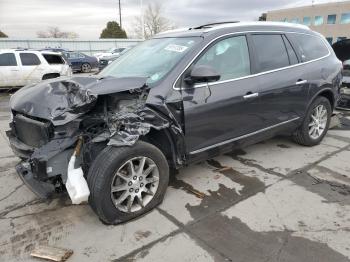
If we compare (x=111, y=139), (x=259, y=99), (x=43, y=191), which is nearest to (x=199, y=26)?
(x=259, y=99)

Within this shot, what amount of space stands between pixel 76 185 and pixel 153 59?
5.89ft

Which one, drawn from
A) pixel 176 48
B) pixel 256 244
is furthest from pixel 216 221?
pixel 176 48

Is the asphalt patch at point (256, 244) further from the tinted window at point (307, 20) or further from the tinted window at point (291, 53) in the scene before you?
the tinted window at point (307, 20)

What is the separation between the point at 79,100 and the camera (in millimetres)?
3180

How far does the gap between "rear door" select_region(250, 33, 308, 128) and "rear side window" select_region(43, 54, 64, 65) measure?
1155cm

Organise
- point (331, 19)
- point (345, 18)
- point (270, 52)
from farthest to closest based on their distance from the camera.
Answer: point (331, 19) → point (345, 18) → point (270, 52)

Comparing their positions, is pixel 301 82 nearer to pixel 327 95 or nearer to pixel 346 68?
pixel 327 95

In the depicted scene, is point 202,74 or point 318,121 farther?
point 318,121

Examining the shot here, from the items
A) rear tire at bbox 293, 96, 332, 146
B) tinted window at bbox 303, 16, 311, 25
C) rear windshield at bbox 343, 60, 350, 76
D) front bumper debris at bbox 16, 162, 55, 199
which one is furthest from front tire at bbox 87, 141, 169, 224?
tinted window at bbox 303, 16, 311, 25

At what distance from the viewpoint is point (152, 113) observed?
10.7 ft

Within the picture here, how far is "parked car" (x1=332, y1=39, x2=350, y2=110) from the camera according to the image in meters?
6.80

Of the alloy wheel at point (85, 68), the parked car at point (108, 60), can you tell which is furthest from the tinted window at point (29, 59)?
the alloy wheel at point (85, 68)

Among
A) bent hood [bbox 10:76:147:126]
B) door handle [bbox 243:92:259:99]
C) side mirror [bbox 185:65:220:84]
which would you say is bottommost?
door handle [bbox 243:92:259:99]

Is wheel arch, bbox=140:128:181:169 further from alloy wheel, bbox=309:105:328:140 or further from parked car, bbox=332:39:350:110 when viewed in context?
parked car, bbox=332:39:350:110
